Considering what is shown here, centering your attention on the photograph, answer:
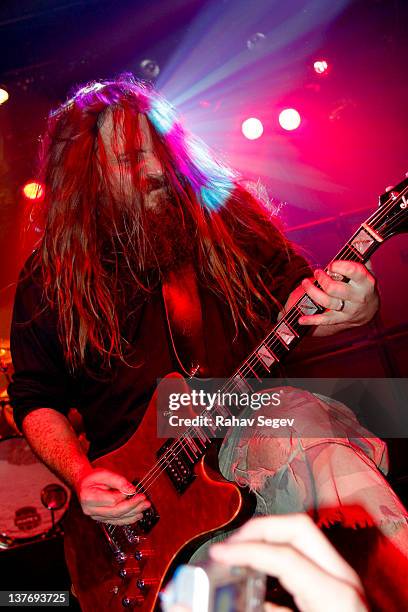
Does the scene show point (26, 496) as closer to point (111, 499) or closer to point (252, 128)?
point (111, 499)

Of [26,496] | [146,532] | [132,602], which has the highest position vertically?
[146,532]

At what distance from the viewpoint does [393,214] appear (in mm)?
1603

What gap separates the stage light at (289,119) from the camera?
4.80 metres

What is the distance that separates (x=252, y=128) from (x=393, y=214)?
11.6 ft

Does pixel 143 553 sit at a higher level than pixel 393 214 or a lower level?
lower

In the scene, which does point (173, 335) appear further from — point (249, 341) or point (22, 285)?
point (22, 285)

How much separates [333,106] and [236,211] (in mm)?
3081

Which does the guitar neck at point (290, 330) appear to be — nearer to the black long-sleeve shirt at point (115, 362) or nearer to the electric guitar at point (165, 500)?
the electric guitar at point (165, 500)

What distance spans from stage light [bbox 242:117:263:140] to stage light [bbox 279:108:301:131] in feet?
0.64

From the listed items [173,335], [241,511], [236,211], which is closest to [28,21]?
[236,211]

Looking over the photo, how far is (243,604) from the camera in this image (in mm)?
373

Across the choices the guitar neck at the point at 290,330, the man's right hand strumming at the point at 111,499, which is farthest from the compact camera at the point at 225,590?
the guitar neck at the point at 290,330

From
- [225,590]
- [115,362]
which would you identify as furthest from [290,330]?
[225,590]

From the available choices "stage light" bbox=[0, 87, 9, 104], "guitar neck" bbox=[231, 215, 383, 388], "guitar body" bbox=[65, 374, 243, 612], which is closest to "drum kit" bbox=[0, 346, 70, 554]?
"guitar body" bbox=[65, 374, 243, 612]
